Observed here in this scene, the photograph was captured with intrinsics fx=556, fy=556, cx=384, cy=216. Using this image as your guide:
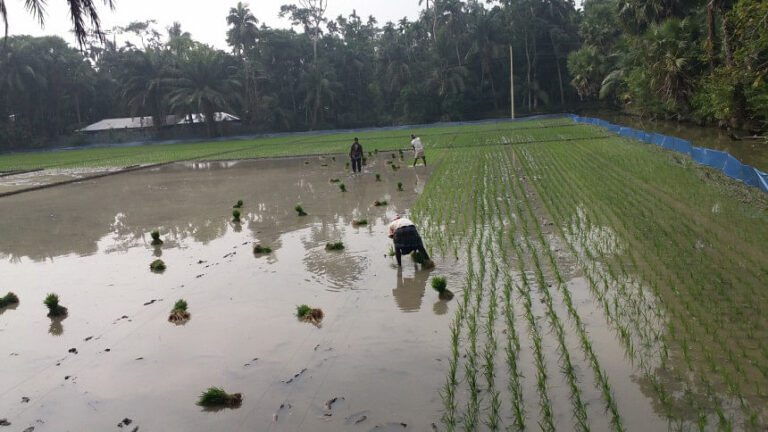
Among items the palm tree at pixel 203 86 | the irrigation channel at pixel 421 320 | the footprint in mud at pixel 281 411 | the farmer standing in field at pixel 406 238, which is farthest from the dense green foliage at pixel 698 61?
the palm tree at pixel 203 86

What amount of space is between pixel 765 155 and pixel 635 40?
1557 centimetres

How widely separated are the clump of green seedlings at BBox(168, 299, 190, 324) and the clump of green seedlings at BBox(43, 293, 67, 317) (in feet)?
4.88

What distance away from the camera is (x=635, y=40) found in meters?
31.5

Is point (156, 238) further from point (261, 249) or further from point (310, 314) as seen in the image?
point (310, 314)

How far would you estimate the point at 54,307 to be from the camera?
6719mm

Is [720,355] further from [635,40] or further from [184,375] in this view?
[635,40]

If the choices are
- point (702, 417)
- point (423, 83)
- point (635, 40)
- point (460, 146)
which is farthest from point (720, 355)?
point (423, 83)

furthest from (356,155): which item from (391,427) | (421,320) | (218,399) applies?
(391,427)

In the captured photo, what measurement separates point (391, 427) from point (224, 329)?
2.73m

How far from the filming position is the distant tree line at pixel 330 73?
5475 centimetres

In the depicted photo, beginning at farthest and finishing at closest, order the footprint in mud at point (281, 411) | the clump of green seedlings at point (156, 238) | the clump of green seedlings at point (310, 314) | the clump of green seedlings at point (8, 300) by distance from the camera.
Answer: the clump of green seedlings at point (156, 238), the clump of green seedlings at point (8, 300), the clump of green seedlings at point (310, 314), the footprint in mud at point (281, 411)

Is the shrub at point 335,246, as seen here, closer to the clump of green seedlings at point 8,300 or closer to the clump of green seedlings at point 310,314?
the clump of green seedlings at point 310,314

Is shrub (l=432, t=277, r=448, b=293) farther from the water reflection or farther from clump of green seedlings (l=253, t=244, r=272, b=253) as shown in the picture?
clump of green seedlings (l=253, t=244, r=272, b=253)

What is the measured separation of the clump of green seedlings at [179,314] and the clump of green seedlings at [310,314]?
1.35m
